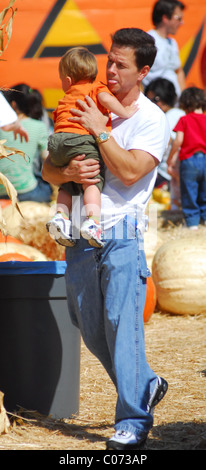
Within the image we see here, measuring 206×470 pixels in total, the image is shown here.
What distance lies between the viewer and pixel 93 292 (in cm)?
333

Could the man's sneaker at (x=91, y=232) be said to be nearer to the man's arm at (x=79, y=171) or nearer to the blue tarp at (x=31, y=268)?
the man's arm at (x=79, y=171)

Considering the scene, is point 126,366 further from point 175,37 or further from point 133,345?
point 175,37

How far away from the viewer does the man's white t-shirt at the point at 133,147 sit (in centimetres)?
326

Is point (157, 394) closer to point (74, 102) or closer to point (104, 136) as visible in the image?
point (104, 136)

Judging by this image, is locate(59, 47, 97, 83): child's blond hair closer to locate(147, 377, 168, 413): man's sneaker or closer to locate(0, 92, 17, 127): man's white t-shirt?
locate(0, 92, 17, 127): man's white t-shirt

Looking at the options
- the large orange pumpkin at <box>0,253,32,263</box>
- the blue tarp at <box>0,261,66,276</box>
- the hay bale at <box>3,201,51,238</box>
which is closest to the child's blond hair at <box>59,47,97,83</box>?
the blue tarp at <box>0,261,66,276</box>

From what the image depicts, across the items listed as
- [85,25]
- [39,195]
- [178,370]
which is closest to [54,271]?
[178,370]

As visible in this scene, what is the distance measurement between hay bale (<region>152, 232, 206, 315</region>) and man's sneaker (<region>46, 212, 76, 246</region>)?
3.36 metres

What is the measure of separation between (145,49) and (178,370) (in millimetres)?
2504

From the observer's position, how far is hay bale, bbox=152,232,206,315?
6.58 meters

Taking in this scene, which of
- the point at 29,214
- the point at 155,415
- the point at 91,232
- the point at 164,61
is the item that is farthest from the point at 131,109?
the point at 164,61

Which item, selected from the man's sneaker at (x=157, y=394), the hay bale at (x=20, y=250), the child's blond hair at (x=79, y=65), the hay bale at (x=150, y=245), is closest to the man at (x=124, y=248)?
the man's sneaker at (x=157, y=394)

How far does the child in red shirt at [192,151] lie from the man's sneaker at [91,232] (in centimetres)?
545
